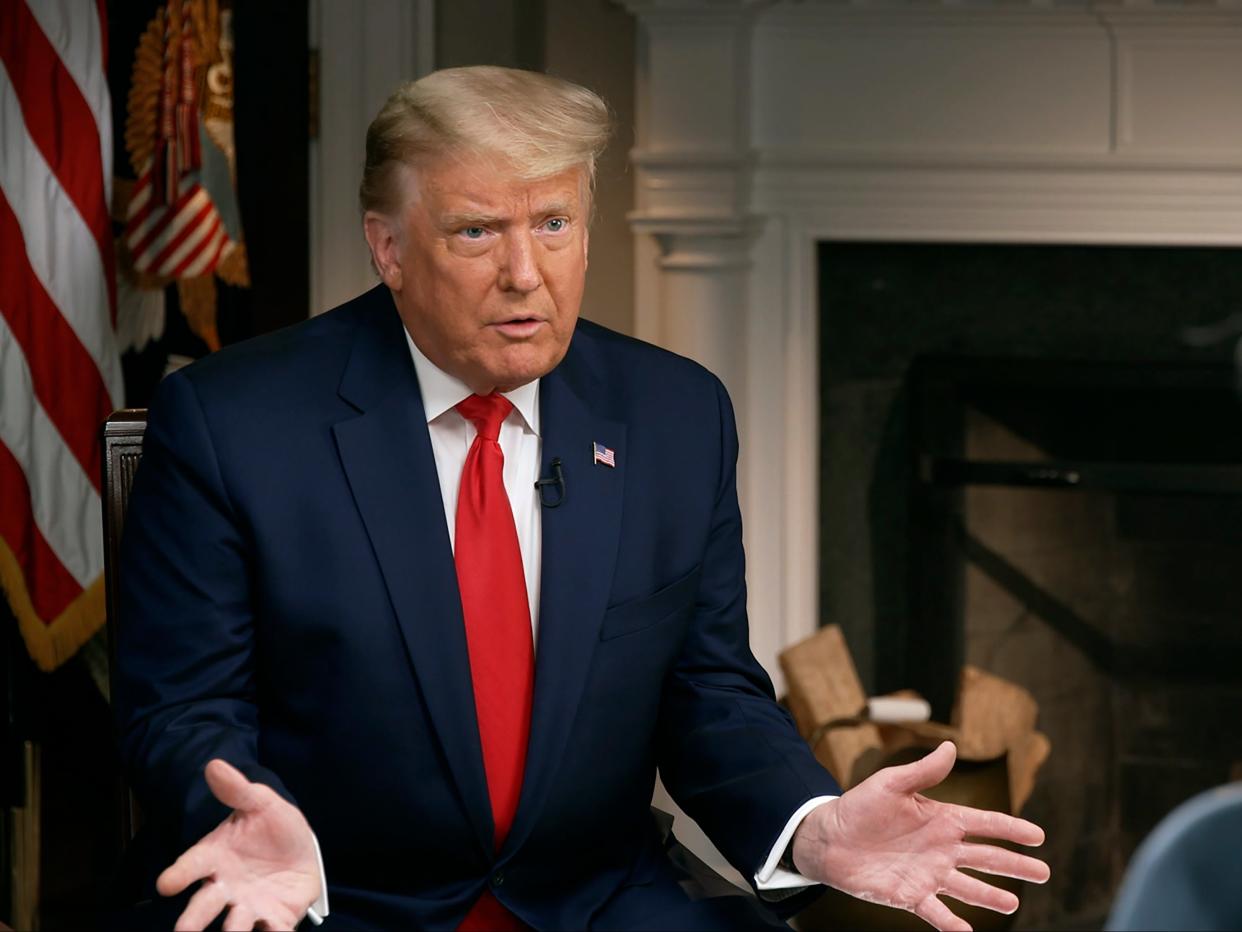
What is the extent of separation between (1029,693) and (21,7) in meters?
2.04

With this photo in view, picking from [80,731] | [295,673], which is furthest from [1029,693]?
[295,673]

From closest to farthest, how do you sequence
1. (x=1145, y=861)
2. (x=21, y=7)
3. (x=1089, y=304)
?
(x=1145, y=861) < (x=21, y=7) < (x=1089, y=304)

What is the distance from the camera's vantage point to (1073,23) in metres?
2.73

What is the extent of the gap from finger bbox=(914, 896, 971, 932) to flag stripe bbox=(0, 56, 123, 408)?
5.06ft

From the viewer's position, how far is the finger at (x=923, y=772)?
1.18 m

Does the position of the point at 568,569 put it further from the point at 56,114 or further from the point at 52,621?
the point at 56,114

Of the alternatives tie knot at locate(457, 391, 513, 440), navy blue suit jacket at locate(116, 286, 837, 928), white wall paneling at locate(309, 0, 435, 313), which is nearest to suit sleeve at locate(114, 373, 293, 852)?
navy blue suit jacket at locate(116, 286, 837, 928)

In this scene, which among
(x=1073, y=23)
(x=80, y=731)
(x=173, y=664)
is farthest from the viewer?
(x=1073, y=23)

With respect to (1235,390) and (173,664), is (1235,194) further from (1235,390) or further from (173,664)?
(173,664)

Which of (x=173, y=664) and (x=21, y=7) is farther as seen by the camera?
(x=21, y=7)

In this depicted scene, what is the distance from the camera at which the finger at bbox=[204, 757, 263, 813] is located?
3.56 feet

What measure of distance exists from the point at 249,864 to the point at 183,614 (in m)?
0.26

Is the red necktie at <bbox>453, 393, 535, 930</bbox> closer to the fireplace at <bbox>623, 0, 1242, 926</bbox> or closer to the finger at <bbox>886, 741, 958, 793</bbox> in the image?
the finger at <bbox>886, 741, 958, 793</bbox>

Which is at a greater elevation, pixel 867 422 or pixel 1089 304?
pixel 1089 304
